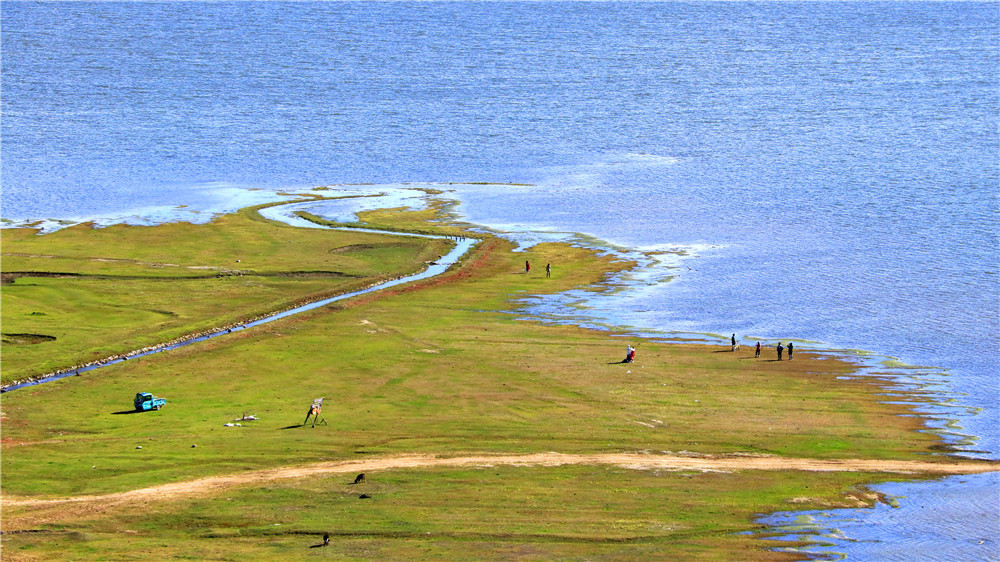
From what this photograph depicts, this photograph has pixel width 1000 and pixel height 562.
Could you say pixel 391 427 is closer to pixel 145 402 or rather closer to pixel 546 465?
pixel 546 465

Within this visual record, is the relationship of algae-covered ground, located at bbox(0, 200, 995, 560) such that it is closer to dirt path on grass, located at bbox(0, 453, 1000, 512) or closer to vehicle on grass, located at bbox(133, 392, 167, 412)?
dirt path on grass, located at bbox(0, 453, 1000, 512)

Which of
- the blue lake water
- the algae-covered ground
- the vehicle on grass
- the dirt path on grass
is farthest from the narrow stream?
the dirt path on grass

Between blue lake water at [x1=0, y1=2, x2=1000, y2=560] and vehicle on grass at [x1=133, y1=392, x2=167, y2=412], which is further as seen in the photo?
blue lake water at [x1=0, y1=2, x2=1000, y2=560]

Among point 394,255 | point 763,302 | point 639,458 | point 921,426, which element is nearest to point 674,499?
point 639,458

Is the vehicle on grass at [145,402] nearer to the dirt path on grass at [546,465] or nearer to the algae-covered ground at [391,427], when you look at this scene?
the algae-covered ground at [391,427]

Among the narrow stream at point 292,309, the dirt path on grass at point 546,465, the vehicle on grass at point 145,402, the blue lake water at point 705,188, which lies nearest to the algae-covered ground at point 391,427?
the dirt path on grass at point 546,465
